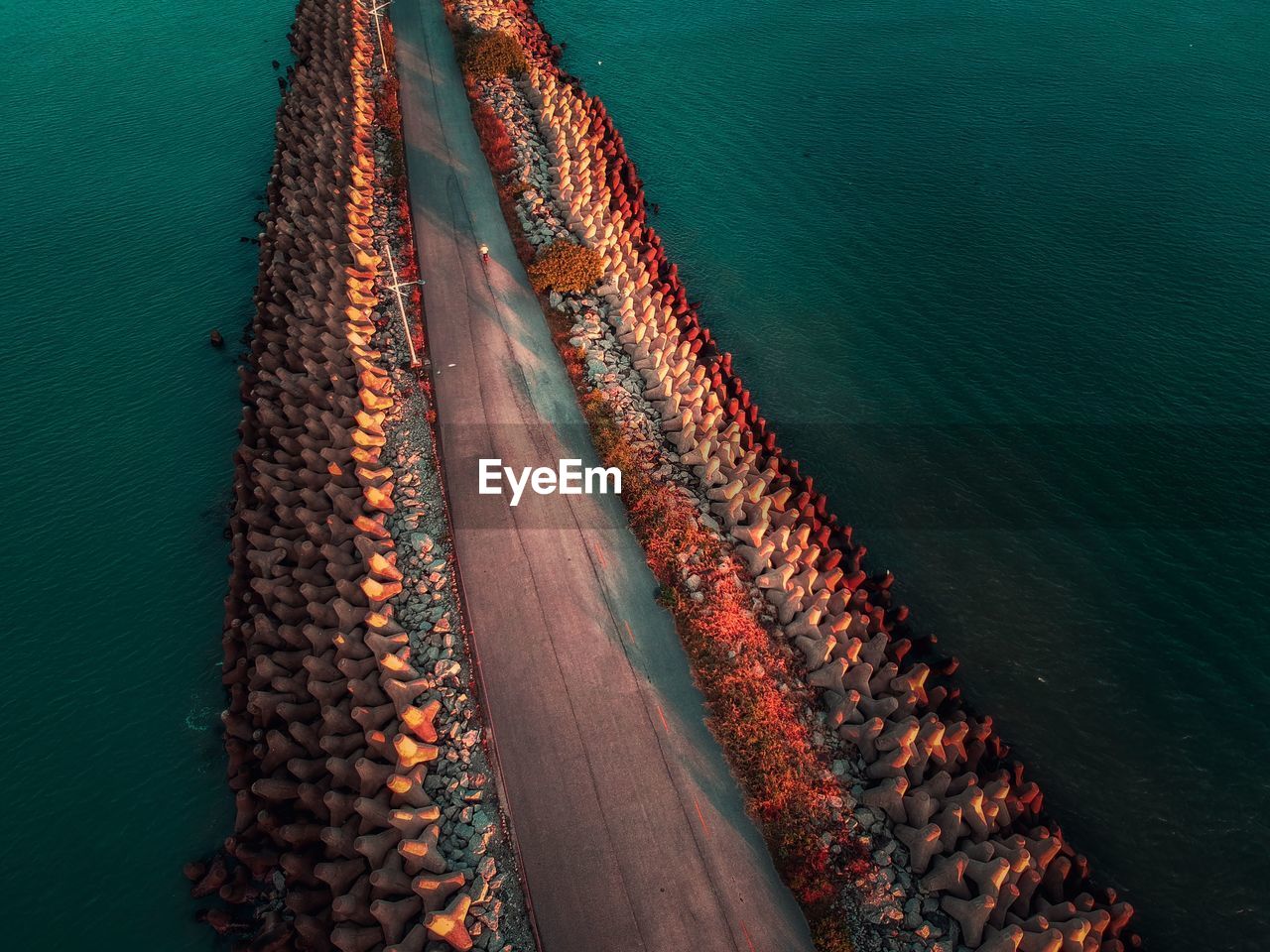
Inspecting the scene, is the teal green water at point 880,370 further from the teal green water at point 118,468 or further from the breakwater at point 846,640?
the breakwater at point 846,640

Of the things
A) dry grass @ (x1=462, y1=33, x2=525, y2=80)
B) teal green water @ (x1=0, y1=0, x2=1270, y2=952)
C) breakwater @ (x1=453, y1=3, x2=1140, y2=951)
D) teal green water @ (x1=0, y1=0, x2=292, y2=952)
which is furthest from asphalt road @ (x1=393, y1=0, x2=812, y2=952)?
dry grass @ (x1=462, y1=33, x2=525, y2=80)

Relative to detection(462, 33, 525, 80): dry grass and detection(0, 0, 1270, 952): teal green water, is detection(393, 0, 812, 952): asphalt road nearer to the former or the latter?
detection(0, 0, 1270, 952): teal green water

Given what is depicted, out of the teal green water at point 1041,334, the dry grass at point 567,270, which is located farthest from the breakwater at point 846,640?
the teal green water at point 1041,334

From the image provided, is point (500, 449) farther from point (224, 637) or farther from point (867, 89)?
point (867, 89)

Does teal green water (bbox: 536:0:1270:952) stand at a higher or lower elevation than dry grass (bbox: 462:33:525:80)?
lower

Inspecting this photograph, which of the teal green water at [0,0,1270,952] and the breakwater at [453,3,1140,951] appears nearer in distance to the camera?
the breakwater at [453,3,1140,951]
